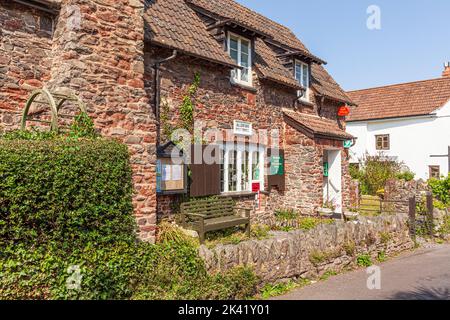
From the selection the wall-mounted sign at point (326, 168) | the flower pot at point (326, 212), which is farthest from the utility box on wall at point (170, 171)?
the wall-mounted sign at point (326, 168)

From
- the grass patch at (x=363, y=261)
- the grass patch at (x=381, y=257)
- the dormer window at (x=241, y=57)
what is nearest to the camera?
the grass patch at (x=363, y=261)

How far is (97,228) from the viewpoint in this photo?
5465mm

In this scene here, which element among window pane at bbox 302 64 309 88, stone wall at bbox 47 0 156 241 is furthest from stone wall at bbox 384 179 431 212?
stone wall at bbox 47 0 156 241

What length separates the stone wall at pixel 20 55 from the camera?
645cm

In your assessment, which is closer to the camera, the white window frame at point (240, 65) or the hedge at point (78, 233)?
the hedge at point (78, 233)

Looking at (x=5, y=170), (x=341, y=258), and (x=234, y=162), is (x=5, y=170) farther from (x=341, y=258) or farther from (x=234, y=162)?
(x=341, y=258)

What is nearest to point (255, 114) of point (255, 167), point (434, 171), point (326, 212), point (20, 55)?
point (255, 167)

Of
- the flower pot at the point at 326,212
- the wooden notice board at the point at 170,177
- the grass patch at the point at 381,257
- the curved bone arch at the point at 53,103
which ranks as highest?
the curved bone arch at the point at 53,103

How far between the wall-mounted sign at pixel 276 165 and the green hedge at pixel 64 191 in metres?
7.02

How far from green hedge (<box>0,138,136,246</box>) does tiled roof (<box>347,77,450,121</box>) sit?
77.8ft

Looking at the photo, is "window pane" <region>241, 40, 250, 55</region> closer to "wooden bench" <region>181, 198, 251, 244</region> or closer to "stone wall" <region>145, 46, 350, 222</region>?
"stone wall" <region>145, 46, 350, 222</region>

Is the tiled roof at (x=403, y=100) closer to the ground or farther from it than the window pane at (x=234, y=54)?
farther from it

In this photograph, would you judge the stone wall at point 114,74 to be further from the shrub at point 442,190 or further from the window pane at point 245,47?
the shrub at point 442,190
